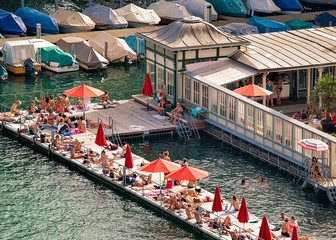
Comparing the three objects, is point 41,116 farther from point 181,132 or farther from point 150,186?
point 150,186

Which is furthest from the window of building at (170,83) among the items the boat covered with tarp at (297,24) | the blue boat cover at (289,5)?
the blue boat cover at (289,5)

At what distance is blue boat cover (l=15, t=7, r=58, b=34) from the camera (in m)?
89.2

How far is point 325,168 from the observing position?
50.1 metres

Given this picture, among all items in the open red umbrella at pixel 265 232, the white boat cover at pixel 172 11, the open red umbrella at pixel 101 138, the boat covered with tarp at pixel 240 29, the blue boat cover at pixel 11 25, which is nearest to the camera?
the open red umbrella at pixel 265 232

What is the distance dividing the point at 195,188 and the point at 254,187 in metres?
4.29

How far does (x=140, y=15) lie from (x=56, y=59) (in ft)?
63.3

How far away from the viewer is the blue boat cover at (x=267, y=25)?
288 feet

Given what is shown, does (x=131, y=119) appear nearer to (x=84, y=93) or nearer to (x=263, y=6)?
(x=84, y=93)

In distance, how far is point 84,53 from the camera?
80.1 meters

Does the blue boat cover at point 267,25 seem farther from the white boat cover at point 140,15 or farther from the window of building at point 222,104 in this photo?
the window of building at point 222,104

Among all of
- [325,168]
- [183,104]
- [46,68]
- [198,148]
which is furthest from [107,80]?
[325,168]

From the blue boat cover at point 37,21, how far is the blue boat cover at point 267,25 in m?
21.8

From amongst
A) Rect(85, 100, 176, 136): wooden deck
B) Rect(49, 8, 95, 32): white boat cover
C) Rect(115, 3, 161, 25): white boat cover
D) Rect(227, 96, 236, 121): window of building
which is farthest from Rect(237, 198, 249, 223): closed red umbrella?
Rect(115, 3, 161, 25): white boat cover

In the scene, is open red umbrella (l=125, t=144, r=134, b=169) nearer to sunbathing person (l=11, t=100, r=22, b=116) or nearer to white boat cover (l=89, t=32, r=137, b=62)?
sunbathing person (l=11, t=100, r=22, b=116)
